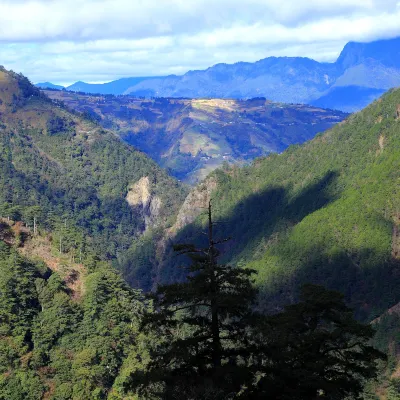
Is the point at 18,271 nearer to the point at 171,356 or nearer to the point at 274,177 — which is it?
the point at 171,356

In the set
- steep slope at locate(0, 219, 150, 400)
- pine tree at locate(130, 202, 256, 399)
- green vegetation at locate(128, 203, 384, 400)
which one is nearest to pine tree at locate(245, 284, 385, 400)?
green vegetation at locate(128, 203, 384, 400)

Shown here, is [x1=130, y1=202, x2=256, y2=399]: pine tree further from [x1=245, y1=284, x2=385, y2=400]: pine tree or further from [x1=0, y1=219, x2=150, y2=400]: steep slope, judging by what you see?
[x1=0, y1=219, x2=150, y2=400]: steep slope

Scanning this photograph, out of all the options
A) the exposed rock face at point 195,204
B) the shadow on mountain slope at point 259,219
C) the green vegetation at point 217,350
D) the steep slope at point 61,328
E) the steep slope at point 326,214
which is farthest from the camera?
the exposed rock face at point 195,204

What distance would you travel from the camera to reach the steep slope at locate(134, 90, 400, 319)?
390ft

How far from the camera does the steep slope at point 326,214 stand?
390 ft

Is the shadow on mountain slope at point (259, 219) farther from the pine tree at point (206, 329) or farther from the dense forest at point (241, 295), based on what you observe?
the pine tree at point (206, 329)

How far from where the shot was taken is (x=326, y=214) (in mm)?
137625

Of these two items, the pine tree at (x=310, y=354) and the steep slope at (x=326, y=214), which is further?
the steep slope at (x=326, y=214)

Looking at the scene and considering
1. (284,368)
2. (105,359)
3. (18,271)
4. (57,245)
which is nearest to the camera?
(284,368)

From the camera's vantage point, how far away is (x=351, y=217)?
12988 cm

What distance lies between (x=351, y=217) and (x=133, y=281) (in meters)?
81.6

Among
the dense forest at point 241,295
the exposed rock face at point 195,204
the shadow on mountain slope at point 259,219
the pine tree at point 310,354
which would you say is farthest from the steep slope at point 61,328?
the exposed rock face at point 195,204

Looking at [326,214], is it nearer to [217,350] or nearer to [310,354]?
[310,354]

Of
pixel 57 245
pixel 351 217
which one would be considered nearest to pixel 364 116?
pixel 351 217
